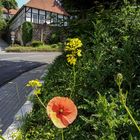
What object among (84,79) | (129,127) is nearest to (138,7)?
(84,79)

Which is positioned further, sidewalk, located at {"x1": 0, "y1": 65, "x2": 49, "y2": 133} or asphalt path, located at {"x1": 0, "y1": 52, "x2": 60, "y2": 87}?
asphalt path, located at {"x1": 0, "y1": 52, "x2": 60, "y2": 87}

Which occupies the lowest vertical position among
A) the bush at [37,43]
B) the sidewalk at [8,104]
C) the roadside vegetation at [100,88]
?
the bush at [37,43]

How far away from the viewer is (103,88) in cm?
475

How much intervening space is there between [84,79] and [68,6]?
16.4 ft

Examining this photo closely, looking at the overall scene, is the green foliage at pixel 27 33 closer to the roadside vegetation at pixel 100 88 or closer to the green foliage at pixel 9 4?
the green foliage at pixel 9 4

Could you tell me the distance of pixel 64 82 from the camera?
591 cm

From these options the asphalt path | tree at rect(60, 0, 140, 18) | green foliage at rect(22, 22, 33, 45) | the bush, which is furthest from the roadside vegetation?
green foliage at rect(22, 22, 33, 45)

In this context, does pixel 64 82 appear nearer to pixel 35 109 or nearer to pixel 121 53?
pixel 35 109

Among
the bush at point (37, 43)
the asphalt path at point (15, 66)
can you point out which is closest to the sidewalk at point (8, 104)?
the asphalt path at point (15, 66)

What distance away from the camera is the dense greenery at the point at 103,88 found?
3.50m

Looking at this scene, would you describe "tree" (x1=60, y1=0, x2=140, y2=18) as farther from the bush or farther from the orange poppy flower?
the bush

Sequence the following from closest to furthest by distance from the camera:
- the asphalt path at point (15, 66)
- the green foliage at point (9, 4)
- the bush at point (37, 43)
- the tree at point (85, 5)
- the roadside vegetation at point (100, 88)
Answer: the roadside vegetation at point (100, 88)
the tree at point (85, 5)
the asphalt path at point (15, 66)
the bush at point (37, 43)
the green foliage at point (9, 4)

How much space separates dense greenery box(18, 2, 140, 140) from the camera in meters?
3.50

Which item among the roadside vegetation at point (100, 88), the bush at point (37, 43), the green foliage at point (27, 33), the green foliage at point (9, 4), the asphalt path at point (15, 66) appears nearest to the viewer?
the roadside vegetation at point (100, 88)
